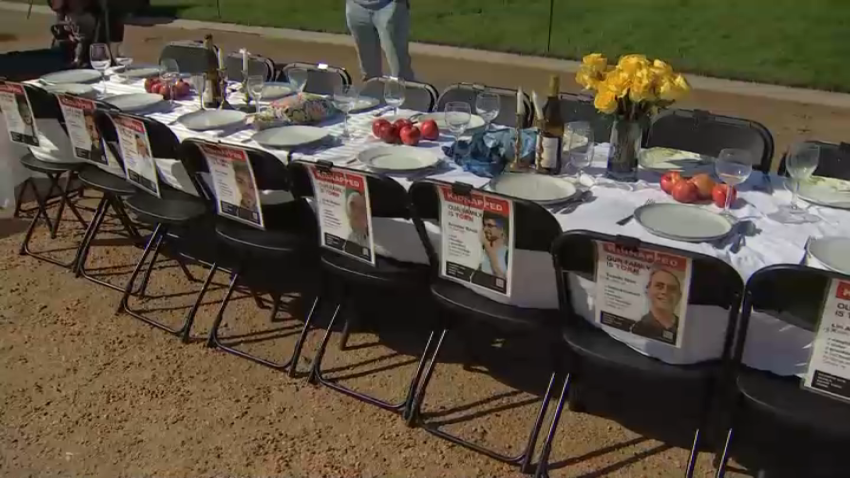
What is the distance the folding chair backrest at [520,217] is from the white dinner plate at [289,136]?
924 millimetres

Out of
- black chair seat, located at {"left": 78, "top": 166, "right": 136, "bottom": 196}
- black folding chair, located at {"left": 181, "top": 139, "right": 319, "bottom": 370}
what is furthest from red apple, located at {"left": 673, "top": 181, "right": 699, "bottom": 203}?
black chair seat, located at {"left": 78, "top": 166, "right": 136, "bottom": 196}

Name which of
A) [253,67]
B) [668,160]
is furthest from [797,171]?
[253,67]

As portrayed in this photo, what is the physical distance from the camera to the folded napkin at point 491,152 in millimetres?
3168

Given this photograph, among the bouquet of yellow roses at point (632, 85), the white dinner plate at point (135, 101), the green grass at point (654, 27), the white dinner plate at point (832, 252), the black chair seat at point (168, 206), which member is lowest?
the green grass at point (654, 27)

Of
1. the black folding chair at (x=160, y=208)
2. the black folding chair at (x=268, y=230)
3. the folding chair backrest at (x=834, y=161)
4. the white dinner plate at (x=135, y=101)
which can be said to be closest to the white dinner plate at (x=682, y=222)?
the folding chair backrest at (x=834, y=161)

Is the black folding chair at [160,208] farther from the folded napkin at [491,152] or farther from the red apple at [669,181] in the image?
the red apple at [669,181]

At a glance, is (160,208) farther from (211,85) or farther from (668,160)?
(668,160)

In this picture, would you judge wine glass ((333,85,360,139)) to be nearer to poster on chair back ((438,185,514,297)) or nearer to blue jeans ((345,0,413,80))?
poster on chair back ((438,185,514,297))

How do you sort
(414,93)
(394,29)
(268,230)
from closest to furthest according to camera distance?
1. (268,230)
2. (414,93)
3. (394,29)

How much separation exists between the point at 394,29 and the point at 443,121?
6.96 feet

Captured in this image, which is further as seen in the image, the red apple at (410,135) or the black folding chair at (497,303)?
the red apple at (410,135)

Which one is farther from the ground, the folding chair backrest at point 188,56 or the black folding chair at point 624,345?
the folding chair backrest at point 188,56

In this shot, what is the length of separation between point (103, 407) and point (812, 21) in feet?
42.3

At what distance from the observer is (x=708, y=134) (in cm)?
371
